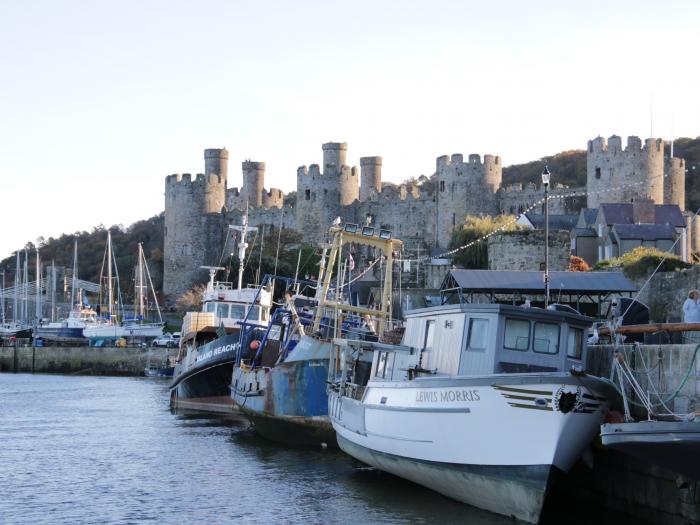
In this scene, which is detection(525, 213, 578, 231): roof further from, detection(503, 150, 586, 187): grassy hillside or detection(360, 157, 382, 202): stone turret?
detection(503, 150, 586, 187): grassy hillside

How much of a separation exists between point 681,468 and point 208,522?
6.60 metres

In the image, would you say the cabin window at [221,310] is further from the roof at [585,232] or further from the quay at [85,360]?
the roof at [585,232]

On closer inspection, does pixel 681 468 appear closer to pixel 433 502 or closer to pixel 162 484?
pixel 433 502

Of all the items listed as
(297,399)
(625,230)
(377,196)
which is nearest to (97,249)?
(377,196)

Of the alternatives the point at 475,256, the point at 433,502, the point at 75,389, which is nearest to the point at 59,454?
the point at 433,502

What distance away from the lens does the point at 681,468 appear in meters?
13.2

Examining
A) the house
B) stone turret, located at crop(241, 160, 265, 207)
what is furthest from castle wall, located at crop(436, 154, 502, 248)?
stone turret, located at crop(241, 160, 265, 207)

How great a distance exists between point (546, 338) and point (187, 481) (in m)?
7.03

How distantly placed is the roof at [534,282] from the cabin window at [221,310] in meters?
7.26

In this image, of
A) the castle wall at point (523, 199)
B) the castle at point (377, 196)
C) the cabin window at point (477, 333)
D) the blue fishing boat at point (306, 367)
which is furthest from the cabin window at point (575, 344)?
the castle wall at point (523, 199)

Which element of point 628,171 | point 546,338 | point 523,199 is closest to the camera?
point 546,338

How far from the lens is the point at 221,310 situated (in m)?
34.5

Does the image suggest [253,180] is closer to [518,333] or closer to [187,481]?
[187,481]

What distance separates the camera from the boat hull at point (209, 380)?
31.2 meters
